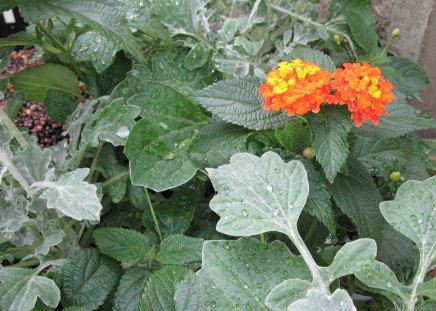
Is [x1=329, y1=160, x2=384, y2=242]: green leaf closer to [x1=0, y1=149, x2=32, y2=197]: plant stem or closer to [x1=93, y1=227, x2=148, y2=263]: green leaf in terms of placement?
[x1=93, y1=227, x2=148, y2=263]: green leaf

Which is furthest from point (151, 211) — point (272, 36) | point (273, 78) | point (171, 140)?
point (272, 36)

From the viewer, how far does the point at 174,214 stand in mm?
837

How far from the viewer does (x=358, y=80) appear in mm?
654

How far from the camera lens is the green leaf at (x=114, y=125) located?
0.81 meters

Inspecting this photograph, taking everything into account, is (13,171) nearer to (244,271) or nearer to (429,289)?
(244,271)

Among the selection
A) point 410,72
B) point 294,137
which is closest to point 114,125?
point 294,137

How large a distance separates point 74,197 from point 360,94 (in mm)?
388

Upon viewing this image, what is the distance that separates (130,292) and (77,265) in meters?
0.09

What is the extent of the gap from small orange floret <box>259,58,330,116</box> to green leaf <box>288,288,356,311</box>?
0.25m

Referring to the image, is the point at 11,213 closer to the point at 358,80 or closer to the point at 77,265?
the point at 77,265

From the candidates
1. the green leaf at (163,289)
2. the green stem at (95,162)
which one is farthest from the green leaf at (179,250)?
the green stem at (95,162)

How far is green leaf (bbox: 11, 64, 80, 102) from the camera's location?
1.04 meters

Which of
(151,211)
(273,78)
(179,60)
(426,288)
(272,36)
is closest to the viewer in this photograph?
(426,288)

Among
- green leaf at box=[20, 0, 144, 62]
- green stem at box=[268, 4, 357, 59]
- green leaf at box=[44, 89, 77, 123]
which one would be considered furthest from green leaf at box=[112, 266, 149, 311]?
green stem at box=[268, 4, 357, 59]
